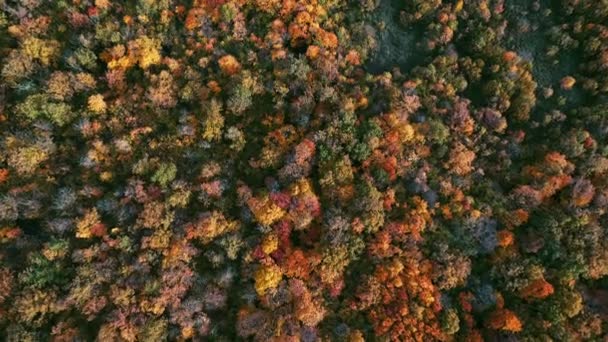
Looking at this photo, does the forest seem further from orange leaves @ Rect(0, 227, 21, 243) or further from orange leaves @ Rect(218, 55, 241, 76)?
orange leaves @ Rect(218, 55, 241, 76)

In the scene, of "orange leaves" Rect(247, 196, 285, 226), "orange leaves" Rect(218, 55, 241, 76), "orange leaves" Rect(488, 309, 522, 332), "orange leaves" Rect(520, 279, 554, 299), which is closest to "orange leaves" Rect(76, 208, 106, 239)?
"orange leaves" Rect(247, 196, 285, 226)

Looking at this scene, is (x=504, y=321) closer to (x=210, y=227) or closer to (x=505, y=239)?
(x=505, y=239)

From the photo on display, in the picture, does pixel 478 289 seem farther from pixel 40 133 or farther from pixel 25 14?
pixel 25 14

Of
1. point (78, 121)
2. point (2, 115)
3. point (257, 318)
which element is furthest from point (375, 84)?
point (2, 115)

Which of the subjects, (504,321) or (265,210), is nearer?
(504,321)

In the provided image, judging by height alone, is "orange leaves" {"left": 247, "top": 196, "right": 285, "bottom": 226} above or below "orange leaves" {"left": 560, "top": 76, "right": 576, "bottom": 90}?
below

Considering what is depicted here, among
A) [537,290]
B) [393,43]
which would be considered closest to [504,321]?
[537,290]
